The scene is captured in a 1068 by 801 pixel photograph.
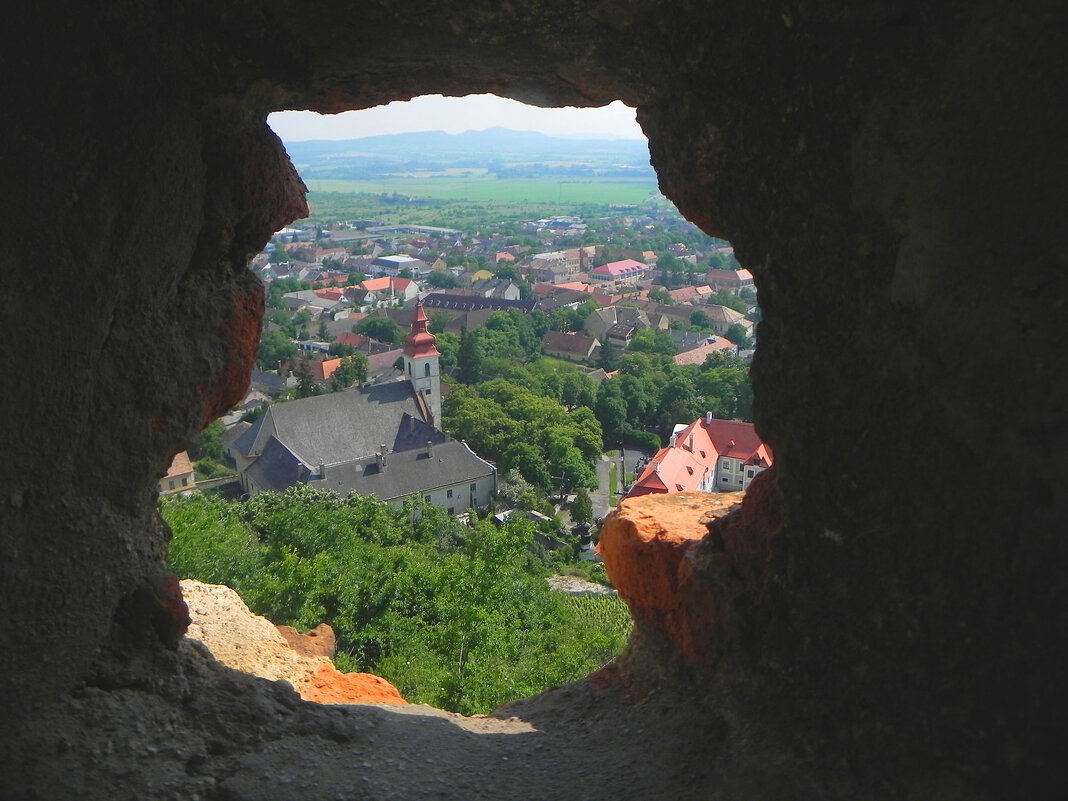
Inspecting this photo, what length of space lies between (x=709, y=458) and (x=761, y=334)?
23096 millimetres

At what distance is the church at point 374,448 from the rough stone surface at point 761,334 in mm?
30366

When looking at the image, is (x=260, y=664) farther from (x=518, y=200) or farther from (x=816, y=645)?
(x=518, y=200)

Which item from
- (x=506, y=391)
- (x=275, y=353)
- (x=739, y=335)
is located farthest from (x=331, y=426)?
(x=739, y=335)

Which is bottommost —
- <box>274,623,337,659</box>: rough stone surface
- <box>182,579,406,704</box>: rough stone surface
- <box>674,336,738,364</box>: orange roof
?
<box>674,336,738,364</box>: orange roof

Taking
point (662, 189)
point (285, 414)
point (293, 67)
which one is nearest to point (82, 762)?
point (293, 67)

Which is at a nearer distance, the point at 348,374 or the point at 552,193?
the point at 348,374

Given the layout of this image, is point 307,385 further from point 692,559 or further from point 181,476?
point 692,559

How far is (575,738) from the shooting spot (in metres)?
3.96

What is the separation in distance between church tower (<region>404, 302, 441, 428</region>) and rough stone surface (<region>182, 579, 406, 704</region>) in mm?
34755

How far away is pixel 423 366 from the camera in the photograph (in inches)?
1671

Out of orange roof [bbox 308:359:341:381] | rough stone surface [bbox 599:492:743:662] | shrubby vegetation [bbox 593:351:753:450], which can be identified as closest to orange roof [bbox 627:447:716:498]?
shrubby vegetation [bbox 593:351:753:450]

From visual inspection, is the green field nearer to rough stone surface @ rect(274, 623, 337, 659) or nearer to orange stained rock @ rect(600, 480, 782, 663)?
rough stone surface @ rect(274, 623, 337, 659)

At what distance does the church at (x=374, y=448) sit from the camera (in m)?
35.4

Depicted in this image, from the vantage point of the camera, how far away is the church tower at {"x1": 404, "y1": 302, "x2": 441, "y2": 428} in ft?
138
